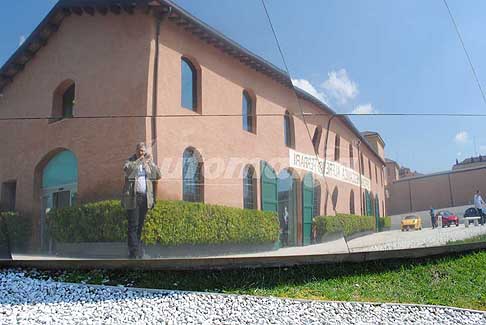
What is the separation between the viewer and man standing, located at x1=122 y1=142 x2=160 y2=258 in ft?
14.0

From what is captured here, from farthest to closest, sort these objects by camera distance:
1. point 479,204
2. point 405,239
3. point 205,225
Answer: point 479,204 < point 405,239 < point 205,225

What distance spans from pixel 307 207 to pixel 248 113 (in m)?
1.11

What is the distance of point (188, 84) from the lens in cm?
438

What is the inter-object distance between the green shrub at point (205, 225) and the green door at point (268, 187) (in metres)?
0.08

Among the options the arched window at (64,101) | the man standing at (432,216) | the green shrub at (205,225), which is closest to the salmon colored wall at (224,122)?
the green shrub at (205,225)

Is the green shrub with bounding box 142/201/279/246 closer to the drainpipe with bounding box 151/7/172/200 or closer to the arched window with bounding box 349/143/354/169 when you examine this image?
the drainpipe with bounding box 151/7/172/200

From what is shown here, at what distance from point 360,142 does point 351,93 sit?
508 mm

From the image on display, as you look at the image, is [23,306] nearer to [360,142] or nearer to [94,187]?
[94,187]

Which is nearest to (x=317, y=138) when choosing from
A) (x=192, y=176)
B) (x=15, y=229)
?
(x=192, y=176)

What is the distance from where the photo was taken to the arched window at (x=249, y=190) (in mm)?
4477

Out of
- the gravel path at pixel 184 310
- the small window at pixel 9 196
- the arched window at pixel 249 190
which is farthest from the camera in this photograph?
the small window at pixel 9 196

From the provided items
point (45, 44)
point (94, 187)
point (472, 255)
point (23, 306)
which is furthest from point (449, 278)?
point (45, 44)

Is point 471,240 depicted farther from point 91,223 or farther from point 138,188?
point 91,223

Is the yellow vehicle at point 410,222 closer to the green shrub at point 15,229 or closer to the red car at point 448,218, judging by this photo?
the red car at point 448,218
